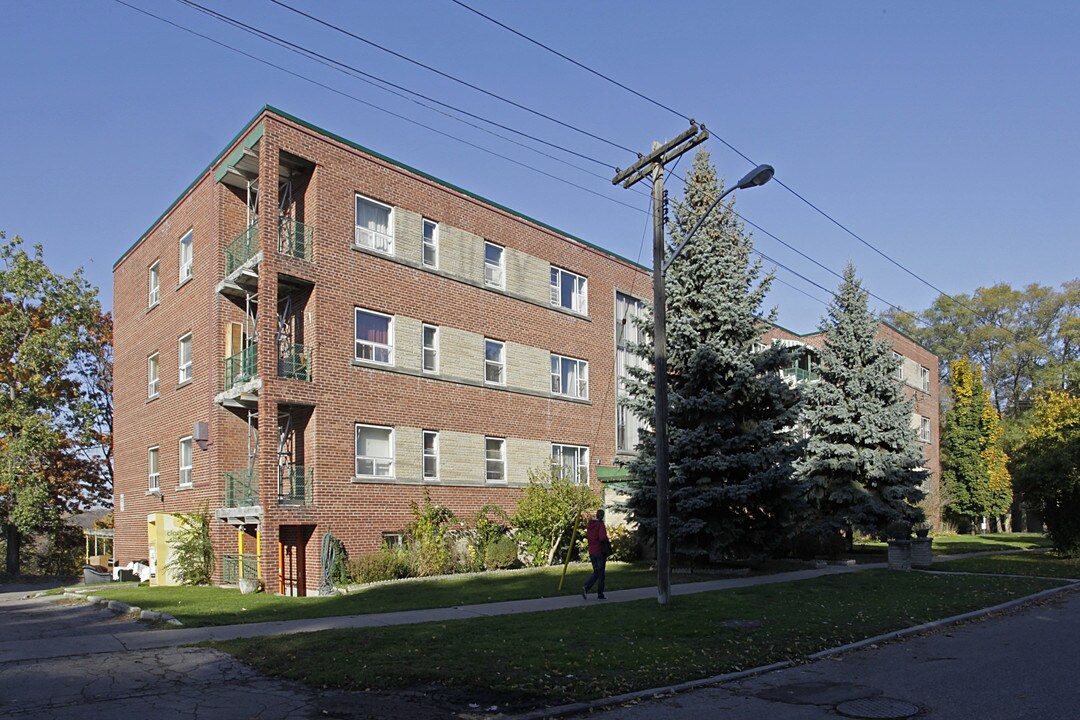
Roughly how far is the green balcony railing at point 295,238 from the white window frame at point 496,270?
6.49 metres

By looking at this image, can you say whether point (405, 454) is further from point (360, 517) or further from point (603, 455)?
point (603, 455)

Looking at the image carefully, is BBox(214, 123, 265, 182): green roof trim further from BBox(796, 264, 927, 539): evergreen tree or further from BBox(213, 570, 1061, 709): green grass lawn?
BBox(796, 264, 927, 539): evergreen tree

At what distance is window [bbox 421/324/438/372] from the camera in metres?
24.6

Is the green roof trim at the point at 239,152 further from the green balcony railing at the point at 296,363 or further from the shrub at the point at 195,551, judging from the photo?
the shrub at the point at 195,551

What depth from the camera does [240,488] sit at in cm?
2183

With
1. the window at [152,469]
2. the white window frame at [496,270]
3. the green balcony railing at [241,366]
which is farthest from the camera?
the white window frame at [496,270]

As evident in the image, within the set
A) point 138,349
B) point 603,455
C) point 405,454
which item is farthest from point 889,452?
point 138,349

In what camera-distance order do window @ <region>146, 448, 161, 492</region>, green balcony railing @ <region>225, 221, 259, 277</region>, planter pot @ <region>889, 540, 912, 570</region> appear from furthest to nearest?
window @ <region>146, 448, 161, 492</region> < planter pot @ <region>889, 540, 912, 570</region> < green balcony railing @ <region>225, 221, 259, 277</region>

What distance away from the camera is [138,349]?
93.7 feet

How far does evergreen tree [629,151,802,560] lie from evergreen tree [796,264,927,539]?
7.26 metres

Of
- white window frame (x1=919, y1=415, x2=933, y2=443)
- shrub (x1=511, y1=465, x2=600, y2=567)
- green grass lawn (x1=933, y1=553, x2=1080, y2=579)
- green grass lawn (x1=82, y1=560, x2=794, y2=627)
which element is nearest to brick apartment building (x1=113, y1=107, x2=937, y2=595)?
shrub (x1=511, y1=465, x2=600, y2=567)

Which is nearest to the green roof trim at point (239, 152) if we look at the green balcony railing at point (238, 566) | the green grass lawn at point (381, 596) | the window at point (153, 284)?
the window at point (153, 284)

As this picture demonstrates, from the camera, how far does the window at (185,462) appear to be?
24188mm

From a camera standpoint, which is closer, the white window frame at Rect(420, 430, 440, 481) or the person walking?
the person walking
